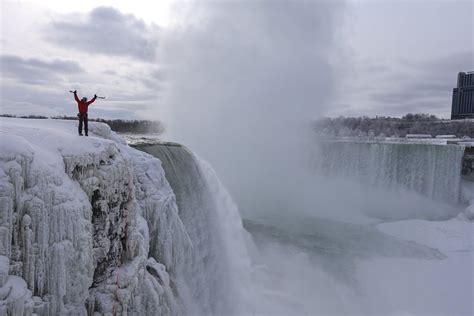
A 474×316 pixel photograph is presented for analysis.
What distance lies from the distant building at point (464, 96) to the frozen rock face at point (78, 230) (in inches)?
2680

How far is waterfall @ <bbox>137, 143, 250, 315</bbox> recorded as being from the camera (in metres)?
7.23

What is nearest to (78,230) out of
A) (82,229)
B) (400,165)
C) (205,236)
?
(82,229)

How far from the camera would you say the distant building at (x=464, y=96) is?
5831cm

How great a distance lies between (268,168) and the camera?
2092cm

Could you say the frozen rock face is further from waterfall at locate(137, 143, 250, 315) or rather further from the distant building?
the distant building

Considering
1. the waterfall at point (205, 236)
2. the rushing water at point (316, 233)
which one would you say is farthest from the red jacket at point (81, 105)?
the rushing water at point (316, 233)

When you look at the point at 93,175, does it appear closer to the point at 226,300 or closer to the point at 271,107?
the point at 226,300

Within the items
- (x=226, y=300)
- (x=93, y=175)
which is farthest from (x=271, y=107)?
(x=93, y=175)

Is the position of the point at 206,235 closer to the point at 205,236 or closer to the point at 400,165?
the point at 205,236

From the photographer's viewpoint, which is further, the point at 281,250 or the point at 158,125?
the point at 158,125

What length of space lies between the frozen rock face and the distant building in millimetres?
68074

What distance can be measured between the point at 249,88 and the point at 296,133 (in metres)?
4.41

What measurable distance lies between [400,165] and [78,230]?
2056 cm

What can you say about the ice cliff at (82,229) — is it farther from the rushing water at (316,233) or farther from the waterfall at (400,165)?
the waterfall at (400,165)
